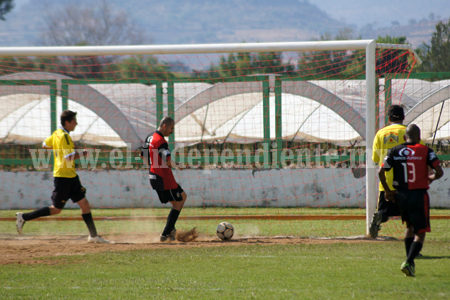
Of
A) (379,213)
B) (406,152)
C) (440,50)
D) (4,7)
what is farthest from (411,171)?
(4,7)

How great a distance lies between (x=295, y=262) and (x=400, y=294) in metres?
1.54

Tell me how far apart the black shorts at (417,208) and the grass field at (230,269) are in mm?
522

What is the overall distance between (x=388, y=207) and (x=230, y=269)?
7.97 feet

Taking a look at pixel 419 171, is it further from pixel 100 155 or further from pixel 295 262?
pixel 100 155

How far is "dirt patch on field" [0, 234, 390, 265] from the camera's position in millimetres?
5957

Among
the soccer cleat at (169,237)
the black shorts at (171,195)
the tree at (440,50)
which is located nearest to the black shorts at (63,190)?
the black shorts at (171,195)

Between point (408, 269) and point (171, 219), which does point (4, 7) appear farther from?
point (408, 269)

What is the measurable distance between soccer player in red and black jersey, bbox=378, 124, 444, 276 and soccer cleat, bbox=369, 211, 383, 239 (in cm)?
130

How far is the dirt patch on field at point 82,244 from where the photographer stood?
596 cm

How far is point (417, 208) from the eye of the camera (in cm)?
455

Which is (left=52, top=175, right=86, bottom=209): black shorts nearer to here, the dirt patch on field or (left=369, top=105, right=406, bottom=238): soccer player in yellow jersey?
the dirt patch on field

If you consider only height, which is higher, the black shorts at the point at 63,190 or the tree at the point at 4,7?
the tree at the point at 4,7

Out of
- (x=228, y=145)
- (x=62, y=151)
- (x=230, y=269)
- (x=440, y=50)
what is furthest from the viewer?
(x=440, y=50)

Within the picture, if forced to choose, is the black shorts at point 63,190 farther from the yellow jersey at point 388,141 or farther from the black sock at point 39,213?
the yellow jersey at point 388,141
